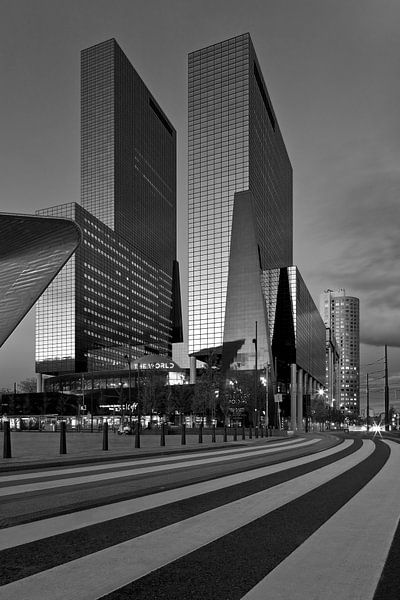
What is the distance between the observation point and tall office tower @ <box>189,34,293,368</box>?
12988 cm

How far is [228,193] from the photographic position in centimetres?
14400

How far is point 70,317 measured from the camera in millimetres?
171750

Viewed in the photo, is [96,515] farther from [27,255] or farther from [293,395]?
[293,395]

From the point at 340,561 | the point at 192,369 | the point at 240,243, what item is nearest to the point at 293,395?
the point at 192,369

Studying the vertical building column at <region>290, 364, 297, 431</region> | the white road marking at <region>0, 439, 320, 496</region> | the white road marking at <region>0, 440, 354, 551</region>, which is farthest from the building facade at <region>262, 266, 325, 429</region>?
the white road marking at <region>0, 440, 354, 551</region>

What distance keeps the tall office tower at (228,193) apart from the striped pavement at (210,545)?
113 m

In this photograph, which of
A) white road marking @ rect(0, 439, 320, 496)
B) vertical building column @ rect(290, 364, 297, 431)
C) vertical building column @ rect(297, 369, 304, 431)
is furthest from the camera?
vertical building column @ rect(297, 369, 304, 431)

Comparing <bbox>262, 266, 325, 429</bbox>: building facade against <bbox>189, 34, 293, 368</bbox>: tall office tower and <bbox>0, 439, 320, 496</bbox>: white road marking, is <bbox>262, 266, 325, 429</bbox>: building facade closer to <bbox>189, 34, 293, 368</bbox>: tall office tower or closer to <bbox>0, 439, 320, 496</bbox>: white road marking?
<bbox>189, 34, 293, 368</bbox>: tall office tower

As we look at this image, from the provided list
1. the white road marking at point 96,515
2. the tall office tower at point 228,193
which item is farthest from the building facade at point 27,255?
the tall office tower at point 228,193

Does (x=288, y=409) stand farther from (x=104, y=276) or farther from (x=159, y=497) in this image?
(x=159, y=497)

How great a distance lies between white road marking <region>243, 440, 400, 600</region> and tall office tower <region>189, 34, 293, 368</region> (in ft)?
376

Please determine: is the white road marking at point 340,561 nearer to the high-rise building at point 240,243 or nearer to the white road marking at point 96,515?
the white road marking at point 96,515

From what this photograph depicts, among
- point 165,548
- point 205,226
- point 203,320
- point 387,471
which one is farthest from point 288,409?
point 165,548

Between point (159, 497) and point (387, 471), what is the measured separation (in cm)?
717
